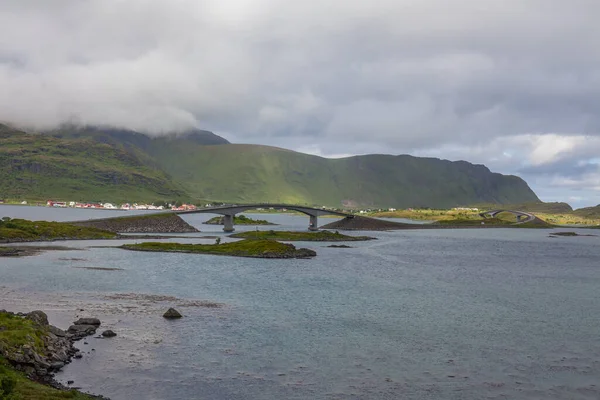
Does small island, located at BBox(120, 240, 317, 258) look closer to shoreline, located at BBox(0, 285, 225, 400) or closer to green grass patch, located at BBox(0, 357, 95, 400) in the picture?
shoreline, located at BBox(0, 285, 225, 400)

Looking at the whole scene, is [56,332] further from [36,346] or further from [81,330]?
[36,346]

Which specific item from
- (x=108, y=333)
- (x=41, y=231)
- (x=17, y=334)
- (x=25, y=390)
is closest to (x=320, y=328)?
(x=108, y=333)

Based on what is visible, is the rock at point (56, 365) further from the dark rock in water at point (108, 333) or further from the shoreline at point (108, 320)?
the dark rock in water at point (108, 333)

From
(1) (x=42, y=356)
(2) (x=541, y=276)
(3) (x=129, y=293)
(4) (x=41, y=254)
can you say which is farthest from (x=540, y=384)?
(4) (x=41, y=254)

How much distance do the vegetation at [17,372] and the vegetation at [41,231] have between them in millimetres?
105937

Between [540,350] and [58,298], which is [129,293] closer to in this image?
[58,298]

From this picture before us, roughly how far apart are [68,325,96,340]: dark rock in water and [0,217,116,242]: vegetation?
100 metres

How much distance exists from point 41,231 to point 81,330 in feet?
386

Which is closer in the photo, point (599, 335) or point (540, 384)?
point (540, 384)

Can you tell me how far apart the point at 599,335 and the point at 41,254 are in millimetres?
104316

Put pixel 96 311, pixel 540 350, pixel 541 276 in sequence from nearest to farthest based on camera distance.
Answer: pixel 540 350
pixel 96 311
pixel 541 276

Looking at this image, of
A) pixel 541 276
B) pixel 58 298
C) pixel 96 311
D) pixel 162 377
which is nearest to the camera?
pixel 162 377

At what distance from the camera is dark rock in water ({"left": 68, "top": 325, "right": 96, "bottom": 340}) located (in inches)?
1948

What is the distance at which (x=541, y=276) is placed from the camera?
365 feet
